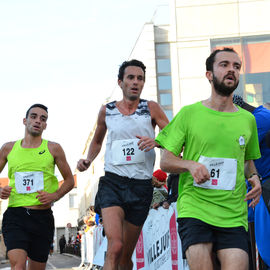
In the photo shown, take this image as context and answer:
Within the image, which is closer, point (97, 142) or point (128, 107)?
point (128, 107)

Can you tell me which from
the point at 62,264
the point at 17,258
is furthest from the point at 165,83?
the point at 17,258

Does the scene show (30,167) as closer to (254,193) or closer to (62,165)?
(62,165)

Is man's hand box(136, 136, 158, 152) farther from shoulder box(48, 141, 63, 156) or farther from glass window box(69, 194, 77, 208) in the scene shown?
glass window box(69, 194, 77, 208)

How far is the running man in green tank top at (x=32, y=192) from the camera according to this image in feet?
22.9

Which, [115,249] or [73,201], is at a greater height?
[115,249]

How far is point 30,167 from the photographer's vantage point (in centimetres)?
723

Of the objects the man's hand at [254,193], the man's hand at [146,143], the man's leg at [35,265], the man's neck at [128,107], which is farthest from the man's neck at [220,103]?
the man's leg at [35,265]

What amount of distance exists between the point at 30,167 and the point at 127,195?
5.11 ft

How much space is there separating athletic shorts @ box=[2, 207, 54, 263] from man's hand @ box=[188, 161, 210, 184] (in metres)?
3.11

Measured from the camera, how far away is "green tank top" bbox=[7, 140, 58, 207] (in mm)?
7105

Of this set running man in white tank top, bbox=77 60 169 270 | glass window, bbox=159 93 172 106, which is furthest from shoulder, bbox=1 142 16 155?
glass window, bbox=159 93 172 106

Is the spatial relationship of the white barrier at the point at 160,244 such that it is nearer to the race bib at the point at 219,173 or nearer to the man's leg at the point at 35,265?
the man's leg at the point at 35,265

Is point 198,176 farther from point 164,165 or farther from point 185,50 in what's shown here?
point 185,50

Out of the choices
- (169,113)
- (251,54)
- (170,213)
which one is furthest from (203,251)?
(169,113)
